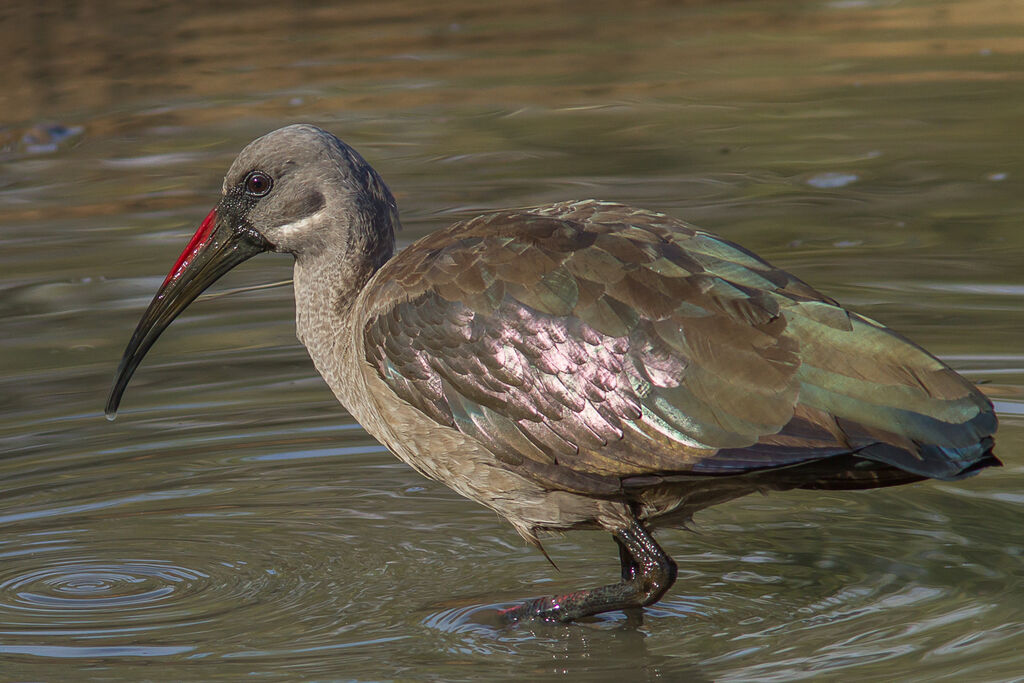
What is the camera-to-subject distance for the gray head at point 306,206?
5.39 m

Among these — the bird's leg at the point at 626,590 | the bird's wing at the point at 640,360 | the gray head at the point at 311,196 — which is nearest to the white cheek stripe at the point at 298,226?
the gray head at the point at 311,196

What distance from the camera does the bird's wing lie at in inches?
173

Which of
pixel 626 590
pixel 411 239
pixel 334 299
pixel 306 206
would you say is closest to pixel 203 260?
pixel 306 206

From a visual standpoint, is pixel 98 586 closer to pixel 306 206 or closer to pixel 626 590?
pixel 306 206

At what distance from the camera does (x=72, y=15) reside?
14.6 m

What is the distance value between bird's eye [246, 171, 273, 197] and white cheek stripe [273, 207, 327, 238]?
133mm

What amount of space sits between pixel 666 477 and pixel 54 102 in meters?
9.31

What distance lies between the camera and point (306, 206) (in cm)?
543

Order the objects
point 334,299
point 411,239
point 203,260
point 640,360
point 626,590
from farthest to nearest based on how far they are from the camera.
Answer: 1. point 411,239
2. point 203,260
3. point 334,299
4. point 626,590
5. point 640,360

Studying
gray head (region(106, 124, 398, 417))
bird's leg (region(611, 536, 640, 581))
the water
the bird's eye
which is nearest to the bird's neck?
gray head (region(106, 124, 398, 417))

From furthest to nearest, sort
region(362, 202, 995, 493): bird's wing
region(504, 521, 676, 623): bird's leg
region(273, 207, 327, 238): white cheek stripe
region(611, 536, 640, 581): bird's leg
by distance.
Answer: region(273, 207, 327, 238): white cheek stripe, region(611, 536, 640, 581): bird's leg, region(504, 521, 676, 623): bird's leg, region(362, 202, 995, 493): bird's wing

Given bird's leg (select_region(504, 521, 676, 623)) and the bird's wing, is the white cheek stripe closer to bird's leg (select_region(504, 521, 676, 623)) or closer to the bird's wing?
the bird's wing

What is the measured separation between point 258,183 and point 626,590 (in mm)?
1839

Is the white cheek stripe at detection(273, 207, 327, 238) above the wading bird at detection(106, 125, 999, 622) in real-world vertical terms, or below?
above
